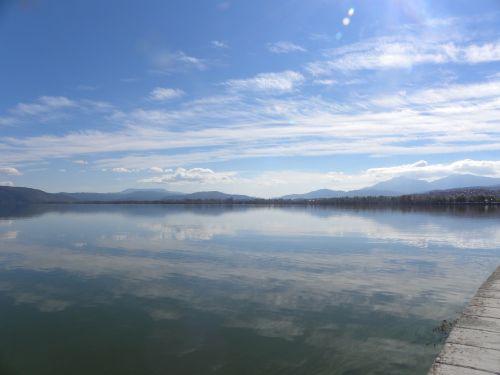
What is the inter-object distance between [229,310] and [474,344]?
7293 mm

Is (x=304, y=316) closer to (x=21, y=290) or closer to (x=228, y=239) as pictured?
(x=21, y=290)

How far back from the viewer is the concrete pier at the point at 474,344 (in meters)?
8.26

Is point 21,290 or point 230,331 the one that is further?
point 21,290

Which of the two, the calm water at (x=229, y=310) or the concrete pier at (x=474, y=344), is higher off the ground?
the concrete pier at (x=474, y=344)

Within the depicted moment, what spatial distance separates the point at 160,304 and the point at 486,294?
11.5 m

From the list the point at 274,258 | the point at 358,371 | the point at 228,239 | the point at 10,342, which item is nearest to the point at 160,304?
the point at 10,342

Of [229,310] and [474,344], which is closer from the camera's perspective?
[474,344]

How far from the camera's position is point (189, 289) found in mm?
16578

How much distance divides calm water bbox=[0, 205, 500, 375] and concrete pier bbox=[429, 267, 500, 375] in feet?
2.29

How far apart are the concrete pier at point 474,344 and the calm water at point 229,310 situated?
2.29ft

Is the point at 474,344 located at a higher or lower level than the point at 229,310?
higher

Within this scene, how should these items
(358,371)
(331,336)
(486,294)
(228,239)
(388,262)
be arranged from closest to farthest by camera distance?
(358,371), (331,336), (486,294), (388,262), (228,239)

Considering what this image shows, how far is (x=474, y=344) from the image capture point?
9523 mm

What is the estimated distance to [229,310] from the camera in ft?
44.7
